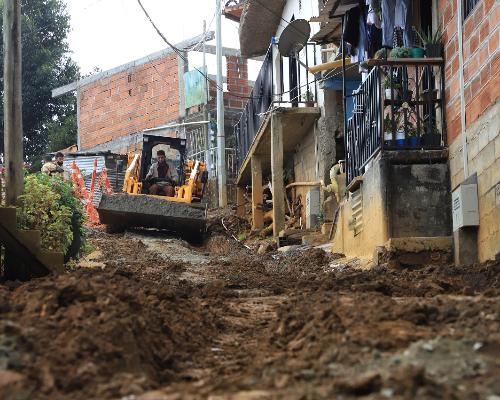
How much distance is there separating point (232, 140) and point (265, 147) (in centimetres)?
1059

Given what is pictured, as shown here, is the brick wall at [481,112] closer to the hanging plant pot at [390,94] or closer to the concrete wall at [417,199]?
the concrete wall at [417,199]

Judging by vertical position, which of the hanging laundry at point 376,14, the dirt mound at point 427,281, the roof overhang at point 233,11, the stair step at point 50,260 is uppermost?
the roof overhang at point 233,11

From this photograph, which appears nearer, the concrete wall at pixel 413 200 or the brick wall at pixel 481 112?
the brick wall at pixel 481 112

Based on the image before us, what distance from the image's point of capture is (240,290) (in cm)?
946

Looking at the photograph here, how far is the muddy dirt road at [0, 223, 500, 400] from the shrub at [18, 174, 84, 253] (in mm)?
A: 2986

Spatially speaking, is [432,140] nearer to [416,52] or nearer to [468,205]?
[416,52]

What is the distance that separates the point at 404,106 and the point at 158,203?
9757 millimetres

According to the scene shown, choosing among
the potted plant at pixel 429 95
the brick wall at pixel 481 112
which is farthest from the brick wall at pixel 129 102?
the brick wall at pixel 481 112

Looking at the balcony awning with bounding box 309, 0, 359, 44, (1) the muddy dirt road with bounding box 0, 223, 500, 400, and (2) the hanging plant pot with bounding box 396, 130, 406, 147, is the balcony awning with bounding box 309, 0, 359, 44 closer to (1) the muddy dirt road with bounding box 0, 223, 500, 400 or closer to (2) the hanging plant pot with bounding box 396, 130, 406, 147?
(2) the hanging plant pot with bounding box 396, 130, 406, 147

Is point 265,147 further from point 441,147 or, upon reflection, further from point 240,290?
point 240,290

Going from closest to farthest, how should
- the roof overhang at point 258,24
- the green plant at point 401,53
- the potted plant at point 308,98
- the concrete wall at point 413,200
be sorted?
the concrete wall at point 413,200
the green plant at point 401,53
the potted plant at point 308,98
the roof overhang at point 258,24

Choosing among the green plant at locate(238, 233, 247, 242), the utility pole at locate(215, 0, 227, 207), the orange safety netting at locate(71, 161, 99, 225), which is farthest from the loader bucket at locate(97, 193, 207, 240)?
the utility pole at locate(215, 0, 227, 207)

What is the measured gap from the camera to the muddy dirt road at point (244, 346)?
12.1 feet

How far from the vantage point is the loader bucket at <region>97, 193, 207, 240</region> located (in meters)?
20.4
